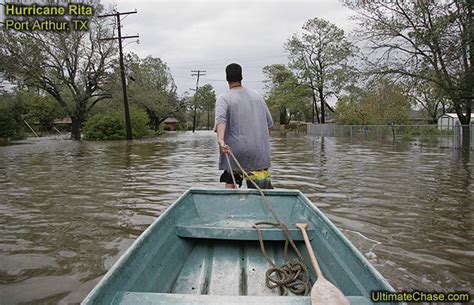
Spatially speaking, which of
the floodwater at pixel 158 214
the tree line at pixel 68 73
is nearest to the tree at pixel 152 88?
the tree line at pixel 68 73

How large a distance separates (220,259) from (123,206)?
3.29 metres

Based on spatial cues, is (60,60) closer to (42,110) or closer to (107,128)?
(107,128)

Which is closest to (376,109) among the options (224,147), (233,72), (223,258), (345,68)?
(345,68)

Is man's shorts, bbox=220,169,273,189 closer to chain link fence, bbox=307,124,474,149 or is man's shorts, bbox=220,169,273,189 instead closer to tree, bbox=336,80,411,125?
chain link fence, bbox=307,124,474,149

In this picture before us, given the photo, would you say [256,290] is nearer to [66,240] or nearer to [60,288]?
[60,288]

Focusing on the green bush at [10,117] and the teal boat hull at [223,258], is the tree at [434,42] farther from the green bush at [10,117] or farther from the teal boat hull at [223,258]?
the green bush at [10,117]

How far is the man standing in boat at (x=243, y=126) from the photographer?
161 inches

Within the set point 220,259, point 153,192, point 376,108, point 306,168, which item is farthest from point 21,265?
point 376,108

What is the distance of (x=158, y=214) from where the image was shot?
537cm

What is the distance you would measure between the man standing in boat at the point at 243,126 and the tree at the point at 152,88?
28.4 meters

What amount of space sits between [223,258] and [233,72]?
204 centimetres

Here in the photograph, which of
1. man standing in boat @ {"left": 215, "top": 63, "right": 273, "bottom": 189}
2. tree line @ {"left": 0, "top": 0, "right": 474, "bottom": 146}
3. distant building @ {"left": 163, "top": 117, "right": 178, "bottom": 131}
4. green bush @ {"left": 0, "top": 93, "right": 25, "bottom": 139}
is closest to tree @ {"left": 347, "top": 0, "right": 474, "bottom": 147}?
tree line @ {"left": 0, "top": 0, "right": 474, "bottom": 146}

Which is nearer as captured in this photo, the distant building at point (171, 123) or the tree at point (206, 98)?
the distant building at point (171, 123)

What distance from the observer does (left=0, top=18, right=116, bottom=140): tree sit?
1006 inches
